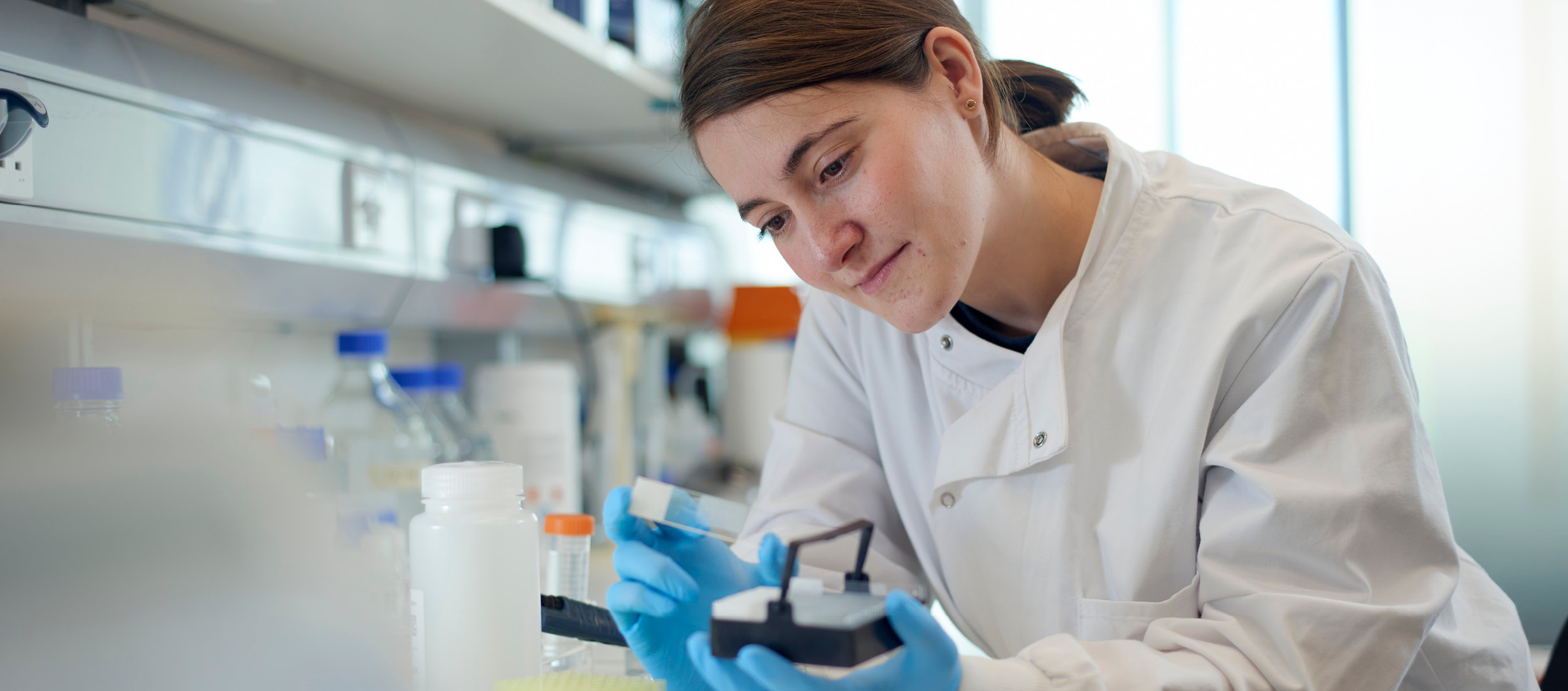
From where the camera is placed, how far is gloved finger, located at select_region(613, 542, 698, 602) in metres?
0.73

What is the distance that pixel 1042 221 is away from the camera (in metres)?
1.01

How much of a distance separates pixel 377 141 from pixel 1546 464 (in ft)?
9.01

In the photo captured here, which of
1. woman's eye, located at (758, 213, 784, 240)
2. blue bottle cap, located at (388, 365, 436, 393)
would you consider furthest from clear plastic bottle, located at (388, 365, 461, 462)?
woman's eye, located at (758, 213, 784, 240)

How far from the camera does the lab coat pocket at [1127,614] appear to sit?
82cm

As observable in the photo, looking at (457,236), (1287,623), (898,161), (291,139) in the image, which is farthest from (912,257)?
(457,236)

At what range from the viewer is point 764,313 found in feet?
8.13

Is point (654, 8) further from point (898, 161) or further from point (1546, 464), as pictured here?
point (1546, 464)

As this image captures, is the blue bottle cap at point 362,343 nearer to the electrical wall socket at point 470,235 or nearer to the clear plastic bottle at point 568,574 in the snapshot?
the electrical wall socket at point 470,235

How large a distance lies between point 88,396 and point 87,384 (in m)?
0.01

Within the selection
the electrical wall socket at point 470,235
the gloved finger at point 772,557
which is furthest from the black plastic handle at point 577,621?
the electrical wall socket at point 470,235

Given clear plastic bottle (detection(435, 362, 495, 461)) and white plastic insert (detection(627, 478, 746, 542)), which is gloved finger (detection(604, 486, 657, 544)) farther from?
clear plastic bottle (detection(435, 362, 495, 461))

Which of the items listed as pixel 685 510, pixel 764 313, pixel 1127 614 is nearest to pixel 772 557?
pixel 685 510

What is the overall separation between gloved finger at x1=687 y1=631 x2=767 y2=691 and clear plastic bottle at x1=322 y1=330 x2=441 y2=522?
77cm

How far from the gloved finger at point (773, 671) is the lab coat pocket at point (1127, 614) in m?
0.39
